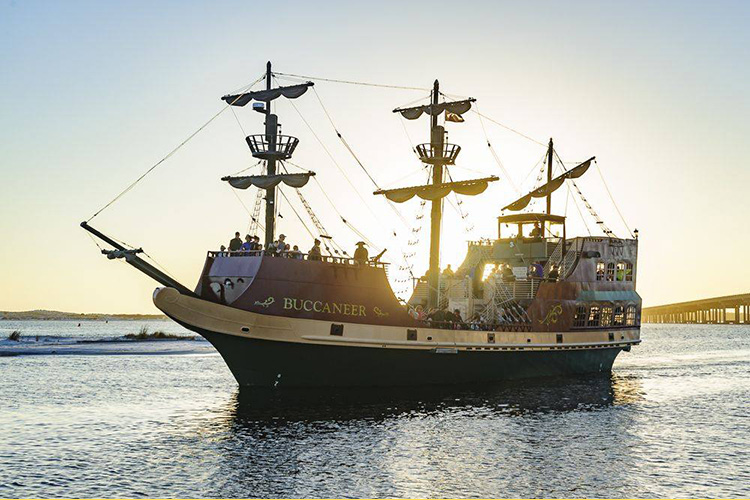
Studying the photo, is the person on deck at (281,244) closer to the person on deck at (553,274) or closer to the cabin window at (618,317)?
the person on deck at (553,274)

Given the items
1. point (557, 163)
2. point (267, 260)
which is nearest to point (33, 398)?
point (267, 260)

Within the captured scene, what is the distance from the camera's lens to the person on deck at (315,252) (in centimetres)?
2930

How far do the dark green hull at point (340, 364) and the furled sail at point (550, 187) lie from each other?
15227 millimetres

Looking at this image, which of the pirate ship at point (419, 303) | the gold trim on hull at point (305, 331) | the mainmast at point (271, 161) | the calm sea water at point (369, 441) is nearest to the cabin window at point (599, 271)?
the pirate ship at point (419, 303)

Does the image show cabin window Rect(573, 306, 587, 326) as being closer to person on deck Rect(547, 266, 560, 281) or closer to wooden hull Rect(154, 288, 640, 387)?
person on deck Rect(547, 266, 560, 281)

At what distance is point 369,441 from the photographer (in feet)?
69.4

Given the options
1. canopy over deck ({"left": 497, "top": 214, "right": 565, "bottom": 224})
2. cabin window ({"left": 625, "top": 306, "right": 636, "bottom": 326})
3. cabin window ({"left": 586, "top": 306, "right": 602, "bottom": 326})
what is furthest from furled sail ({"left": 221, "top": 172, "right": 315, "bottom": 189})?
cabin window ({"left": 625, "top": 306, "right": 636, "bottom": 326})

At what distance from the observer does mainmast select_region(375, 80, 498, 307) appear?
1554 inches

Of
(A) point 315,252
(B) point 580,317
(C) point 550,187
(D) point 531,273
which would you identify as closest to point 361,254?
(A) point 315,252

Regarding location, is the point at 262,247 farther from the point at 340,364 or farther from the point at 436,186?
the point at 436,186

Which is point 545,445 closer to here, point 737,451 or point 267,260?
point 737,451

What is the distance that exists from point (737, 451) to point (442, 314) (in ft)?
48.8

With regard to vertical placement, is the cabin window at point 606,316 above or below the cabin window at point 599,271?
below

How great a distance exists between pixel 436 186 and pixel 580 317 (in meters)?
10.9
